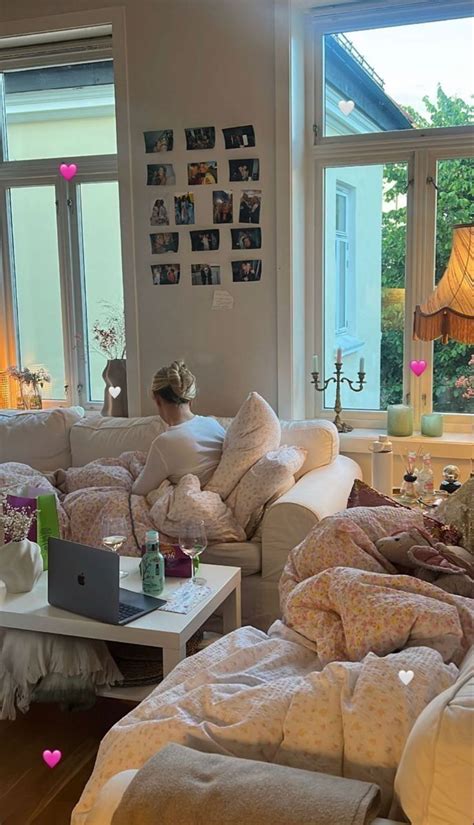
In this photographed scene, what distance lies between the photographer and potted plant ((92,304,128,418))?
387 cm

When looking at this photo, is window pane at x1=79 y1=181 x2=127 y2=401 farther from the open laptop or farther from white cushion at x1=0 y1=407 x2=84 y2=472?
the open laptop

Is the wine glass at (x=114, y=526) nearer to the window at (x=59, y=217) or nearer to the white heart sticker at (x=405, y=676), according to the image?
the window at (x=59, y=217)

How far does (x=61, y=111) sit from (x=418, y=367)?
2.35 meters

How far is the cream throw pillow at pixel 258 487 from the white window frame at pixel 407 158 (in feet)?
3.09

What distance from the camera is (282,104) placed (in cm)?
339

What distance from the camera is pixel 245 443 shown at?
2.96 metres

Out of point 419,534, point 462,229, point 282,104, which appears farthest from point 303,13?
point 419,534

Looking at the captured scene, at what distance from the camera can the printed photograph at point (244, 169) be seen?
3480mm

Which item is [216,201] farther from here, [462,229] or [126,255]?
[462,229]

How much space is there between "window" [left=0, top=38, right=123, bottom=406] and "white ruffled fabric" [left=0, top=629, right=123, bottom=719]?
211cm

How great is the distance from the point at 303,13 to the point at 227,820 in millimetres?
3448

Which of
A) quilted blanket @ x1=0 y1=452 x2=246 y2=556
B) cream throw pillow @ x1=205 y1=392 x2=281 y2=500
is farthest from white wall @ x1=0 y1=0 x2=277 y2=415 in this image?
quilted blanket @ x1=0 y1=452 x2=246 y2=556

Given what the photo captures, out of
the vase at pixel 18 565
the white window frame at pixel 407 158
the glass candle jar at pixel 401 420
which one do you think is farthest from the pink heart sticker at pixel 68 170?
the vase at pixel 18 565

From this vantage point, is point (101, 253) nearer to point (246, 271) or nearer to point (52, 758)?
point (246, 271)
